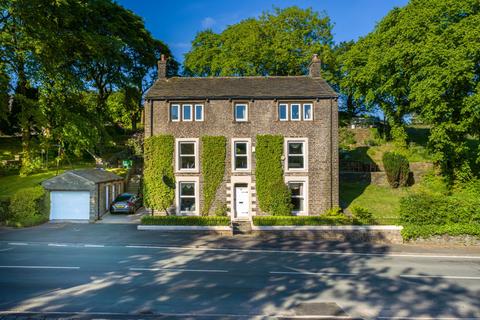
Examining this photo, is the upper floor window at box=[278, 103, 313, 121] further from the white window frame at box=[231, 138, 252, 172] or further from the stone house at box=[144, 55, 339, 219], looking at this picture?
the white window frame at box=[231, 138, 252, 172]

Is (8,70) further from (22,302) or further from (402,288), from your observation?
(402,288)

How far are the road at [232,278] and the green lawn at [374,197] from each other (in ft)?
23.5

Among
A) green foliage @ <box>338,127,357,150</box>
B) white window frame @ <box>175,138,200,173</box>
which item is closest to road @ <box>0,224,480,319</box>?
white window frame @ <box>175,138,200,173</box>

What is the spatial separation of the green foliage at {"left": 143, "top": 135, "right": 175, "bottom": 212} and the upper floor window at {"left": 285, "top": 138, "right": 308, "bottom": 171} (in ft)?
28.8

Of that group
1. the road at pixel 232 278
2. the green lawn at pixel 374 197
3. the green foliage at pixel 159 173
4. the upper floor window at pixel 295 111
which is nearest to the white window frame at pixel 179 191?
the green foliage at pixel 159 173

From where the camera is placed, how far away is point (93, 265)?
511 inches

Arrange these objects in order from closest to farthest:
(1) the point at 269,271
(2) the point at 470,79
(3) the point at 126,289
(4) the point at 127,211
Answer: (3) the point at 126,289, (1) the point at 269,271, (2) the point at 470,79, (4) the point at 127,211

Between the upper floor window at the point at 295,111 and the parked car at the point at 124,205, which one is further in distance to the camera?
the parked car at the point at 124,205

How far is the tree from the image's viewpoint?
23938 mm

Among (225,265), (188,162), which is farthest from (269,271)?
(188,162)

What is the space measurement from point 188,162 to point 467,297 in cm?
1824

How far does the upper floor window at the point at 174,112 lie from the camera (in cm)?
2391

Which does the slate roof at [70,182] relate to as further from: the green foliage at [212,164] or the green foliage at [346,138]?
Answer: the green foliage at [346,138]

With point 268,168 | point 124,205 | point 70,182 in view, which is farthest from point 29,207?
point 268,168
